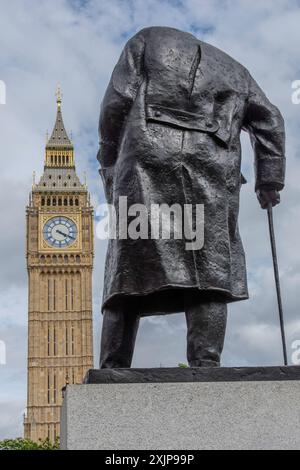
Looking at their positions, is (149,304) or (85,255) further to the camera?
(85,255)

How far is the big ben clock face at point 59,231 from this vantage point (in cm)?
7669

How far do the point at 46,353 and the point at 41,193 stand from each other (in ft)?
45.4

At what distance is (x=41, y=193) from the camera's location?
7744 cm

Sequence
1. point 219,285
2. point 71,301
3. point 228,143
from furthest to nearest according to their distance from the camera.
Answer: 1. point 71,301
2. point 228,143
3. point 219,285

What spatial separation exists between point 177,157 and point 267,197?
85 cm

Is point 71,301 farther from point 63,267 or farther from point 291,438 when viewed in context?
point 291,438

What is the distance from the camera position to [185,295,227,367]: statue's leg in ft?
17.9

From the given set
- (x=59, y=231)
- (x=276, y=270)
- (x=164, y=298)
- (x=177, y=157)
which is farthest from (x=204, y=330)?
(x=59, y=231)

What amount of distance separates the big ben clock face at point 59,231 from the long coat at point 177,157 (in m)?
70.9

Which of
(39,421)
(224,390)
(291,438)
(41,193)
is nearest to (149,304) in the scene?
(224,390)

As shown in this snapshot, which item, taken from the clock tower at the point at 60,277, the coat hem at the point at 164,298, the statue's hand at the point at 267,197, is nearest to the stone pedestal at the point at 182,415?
the coat hem at the point at 164,298

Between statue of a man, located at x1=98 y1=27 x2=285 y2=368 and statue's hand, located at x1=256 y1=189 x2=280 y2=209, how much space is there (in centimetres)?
7

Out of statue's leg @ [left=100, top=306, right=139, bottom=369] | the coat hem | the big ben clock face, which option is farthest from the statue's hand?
the big ben clock face

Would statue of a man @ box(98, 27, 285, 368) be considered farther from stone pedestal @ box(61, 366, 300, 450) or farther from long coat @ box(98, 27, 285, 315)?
stone pedestal @ box(61, 366, 300, 450)
